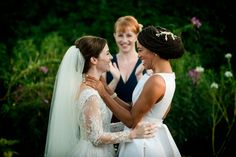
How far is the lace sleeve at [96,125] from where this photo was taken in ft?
14.2

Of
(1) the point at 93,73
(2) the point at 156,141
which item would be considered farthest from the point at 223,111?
(1) the point at 93,73

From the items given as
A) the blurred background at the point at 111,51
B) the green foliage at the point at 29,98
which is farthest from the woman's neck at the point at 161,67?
the green foliage at the point at 29,98

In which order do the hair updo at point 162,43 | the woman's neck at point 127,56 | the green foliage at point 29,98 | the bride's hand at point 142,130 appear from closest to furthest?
the hair updo at point 162,43 < the bride's hand at point 142,130 < the woman's neck at point 127,56 < the green foliage at point 29,98

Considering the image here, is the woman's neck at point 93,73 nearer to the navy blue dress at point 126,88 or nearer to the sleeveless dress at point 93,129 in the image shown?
the sleeveless dress at point 93,129

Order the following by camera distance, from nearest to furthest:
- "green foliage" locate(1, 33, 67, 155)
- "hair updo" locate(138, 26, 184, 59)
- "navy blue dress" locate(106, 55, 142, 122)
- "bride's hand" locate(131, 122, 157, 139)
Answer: "hair updo" locate(138, 26, 184, 59) → "bride's hand" locate(131, 122, 157, 139) → "navy blue dress" locate(106, 55, 142, 122) → "green foliage" locate(1, 33, 67, 155)

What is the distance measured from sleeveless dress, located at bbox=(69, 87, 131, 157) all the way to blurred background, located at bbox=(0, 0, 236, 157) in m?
1.61

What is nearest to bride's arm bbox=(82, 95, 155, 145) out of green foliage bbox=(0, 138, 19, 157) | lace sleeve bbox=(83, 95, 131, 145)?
lace sleeve bbox=(83, 95, 131, 145)

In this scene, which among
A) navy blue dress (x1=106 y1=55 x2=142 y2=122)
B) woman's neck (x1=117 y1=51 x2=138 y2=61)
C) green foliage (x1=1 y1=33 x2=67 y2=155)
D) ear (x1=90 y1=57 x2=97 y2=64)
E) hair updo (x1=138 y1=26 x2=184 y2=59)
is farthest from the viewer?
green foliage (x1=1 y1=33 x2=67 y2=155)

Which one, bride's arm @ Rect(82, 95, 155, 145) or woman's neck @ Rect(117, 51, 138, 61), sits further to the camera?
woman's neck @ Rect(117, 51, 138, 61)

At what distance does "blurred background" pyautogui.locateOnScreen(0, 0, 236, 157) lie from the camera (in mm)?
6652

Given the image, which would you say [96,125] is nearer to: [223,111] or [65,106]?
[65,106]

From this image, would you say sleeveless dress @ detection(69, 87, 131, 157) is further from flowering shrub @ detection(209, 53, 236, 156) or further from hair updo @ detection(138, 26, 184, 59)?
flowering shrub @ detection(209, 53, 236, 156)

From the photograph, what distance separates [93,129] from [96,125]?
4 centimetres

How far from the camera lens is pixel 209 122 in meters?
6.88
